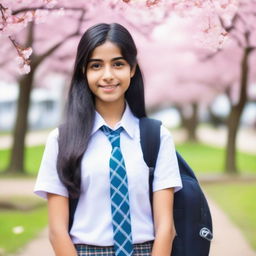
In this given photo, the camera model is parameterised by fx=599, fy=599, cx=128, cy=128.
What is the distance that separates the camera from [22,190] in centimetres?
1196

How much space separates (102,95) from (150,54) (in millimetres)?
19563

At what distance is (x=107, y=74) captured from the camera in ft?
7.91

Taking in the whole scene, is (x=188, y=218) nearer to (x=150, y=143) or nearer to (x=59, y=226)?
(x=150, y=143)

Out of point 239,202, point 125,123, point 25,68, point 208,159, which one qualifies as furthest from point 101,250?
point 208,159

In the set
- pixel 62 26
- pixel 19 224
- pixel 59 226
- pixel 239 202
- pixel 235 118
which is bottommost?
pixel 239 202

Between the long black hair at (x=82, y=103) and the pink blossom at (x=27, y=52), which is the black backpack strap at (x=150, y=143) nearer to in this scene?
the long black hair at (x=82, y=103)

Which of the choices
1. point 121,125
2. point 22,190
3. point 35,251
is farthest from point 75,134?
point 22,190

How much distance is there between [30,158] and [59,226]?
19.4m

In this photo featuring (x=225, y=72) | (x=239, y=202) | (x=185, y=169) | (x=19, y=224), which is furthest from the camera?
(x=225, y=72)

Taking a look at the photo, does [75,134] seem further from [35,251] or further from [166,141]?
[35,251]

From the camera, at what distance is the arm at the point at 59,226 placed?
7.54 feet

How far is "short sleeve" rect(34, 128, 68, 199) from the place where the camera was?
7.71 feet

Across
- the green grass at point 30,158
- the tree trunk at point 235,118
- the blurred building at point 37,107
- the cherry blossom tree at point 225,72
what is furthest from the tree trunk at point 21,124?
the blurred building at point 37,107

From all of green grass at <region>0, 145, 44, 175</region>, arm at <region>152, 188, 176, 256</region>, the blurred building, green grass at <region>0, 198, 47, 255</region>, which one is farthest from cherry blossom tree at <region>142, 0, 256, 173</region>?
the blurred building
